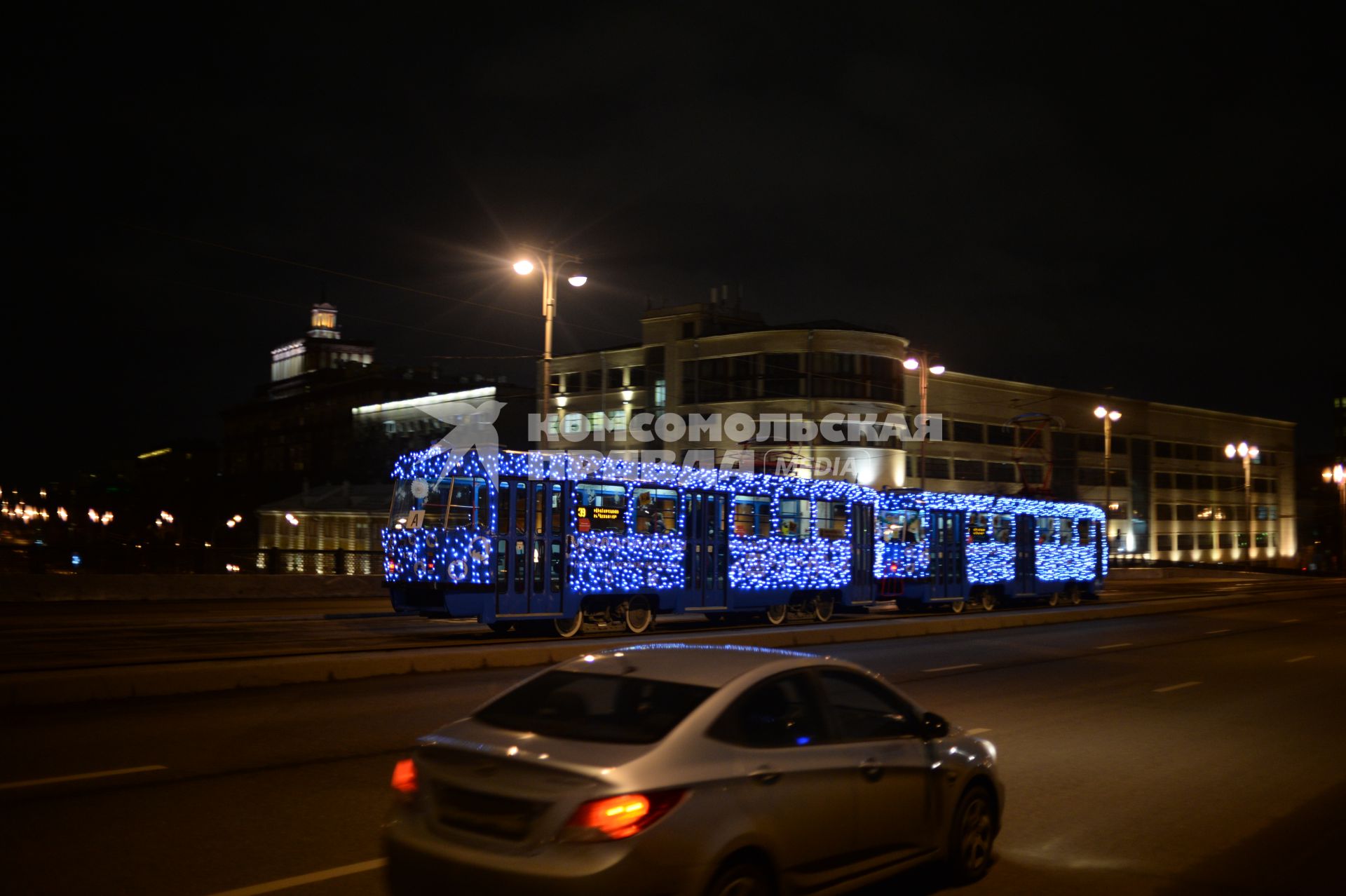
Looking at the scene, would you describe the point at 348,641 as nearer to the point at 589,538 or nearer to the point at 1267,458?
the point at 589,538

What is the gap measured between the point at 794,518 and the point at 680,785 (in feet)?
76.8

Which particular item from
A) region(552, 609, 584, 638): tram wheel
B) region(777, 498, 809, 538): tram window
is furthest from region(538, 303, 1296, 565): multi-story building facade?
region(552, 609, 584, 638): tram wheel

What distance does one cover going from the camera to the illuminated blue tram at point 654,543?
21.1 meters

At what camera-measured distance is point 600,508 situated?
23.1 meters

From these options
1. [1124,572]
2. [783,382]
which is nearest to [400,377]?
[783,382]

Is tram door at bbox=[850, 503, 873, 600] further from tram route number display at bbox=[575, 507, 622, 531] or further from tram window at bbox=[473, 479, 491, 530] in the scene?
tram window at bbox=[473, 479, 491, 530]

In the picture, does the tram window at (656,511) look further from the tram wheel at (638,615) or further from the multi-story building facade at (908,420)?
the multi-story building facade at (908,420)

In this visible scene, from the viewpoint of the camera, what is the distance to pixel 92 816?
770cm

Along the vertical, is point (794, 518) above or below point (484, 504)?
below

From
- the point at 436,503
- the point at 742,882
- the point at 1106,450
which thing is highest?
the point at 1106,450

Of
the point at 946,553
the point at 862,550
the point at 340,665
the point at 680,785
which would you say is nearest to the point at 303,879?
the point at 680,785

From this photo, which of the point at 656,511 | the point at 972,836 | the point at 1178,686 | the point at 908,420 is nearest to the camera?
the point at 972,836

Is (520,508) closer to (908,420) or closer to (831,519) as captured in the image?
(831,519)

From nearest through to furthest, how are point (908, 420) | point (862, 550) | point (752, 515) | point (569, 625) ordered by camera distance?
1. point (569, 625)
2. point (752, 515)
3. point (862, 550)
4. point (908, 420)
